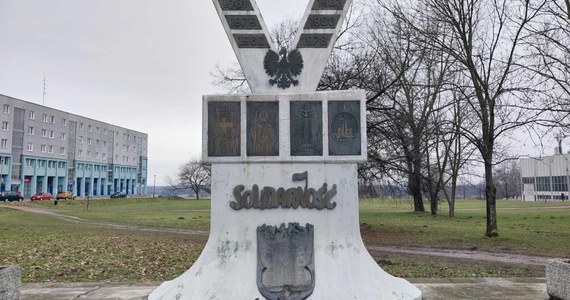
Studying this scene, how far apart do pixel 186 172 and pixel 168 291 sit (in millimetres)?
Answer: 86877

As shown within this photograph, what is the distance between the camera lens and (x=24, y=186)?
188ft

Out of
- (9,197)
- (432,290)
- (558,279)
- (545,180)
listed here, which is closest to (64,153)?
(9,197)

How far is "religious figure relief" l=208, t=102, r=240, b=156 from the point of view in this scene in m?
6.08

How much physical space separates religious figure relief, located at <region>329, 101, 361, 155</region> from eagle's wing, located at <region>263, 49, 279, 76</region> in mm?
1019

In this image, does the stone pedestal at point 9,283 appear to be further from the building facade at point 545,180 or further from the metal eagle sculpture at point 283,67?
the building facade at point 545,180

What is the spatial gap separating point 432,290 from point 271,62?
446 centimetres

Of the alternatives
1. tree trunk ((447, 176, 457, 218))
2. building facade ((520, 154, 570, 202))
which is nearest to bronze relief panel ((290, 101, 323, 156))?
tree trunk ((447, 176, 457, 218))

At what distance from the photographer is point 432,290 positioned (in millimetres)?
7172

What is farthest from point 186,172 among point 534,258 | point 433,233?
point 534,258

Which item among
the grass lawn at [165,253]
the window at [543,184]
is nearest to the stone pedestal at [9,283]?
the grass lawn at [165,253]

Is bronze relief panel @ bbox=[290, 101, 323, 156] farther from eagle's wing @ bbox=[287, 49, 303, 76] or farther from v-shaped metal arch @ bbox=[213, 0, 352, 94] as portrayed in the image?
eagle's wing @ bbox=[287, 49, 303, 76]

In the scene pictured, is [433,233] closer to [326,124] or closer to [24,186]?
[326,124]

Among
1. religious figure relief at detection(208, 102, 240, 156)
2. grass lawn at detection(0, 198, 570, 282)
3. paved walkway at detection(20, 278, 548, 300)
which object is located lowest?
grass lawn at detection(0, 198, 570, 282)

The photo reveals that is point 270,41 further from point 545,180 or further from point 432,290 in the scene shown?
point 545,180
